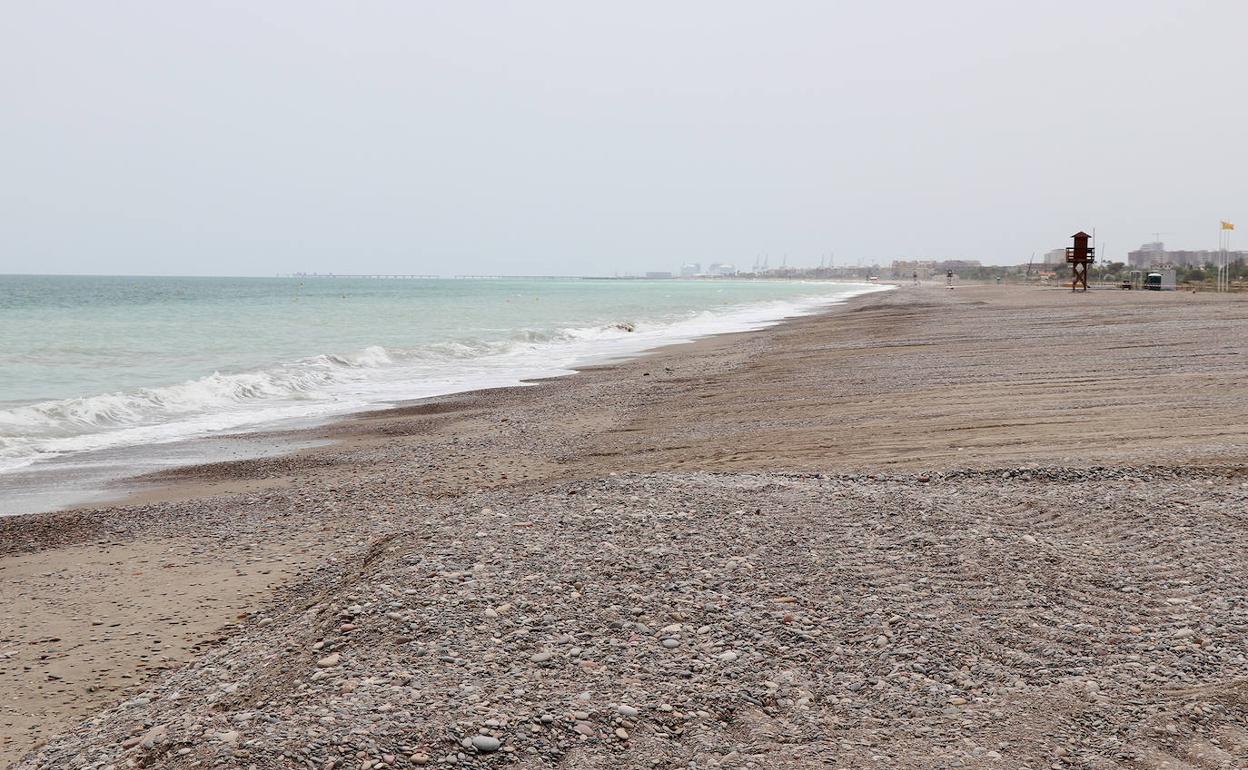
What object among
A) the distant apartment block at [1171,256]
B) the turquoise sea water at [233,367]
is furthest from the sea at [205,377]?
the distant apartment block at [1171,256]

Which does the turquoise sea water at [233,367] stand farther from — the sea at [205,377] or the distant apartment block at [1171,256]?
the distant apartment block at [1171,256]

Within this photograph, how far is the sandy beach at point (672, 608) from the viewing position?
3572 mm

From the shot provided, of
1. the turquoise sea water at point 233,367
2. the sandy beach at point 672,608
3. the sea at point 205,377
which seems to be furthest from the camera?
the turquoise sea water at point 233,367

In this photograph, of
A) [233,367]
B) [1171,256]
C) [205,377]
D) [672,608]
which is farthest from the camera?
[1171,256]

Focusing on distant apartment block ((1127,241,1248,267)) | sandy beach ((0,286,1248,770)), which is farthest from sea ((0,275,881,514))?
distant apartment block ((1127,241,1248,267))

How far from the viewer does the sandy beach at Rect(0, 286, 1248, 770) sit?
3572 millimetres

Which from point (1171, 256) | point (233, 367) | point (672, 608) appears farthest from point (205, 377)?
point (1171, 256)

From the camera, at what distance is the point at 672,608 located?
4.68m

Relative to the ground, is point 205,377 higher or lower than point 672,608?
higher

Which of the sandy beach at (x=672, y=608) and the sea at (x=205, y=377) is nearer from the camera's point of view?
the sandy beach at (x=672, y=608)

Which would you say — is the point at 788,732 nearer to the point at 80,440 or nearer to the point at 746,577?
the point at 746,577

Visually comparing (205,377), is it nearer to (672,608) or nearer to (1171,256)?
(672,608)

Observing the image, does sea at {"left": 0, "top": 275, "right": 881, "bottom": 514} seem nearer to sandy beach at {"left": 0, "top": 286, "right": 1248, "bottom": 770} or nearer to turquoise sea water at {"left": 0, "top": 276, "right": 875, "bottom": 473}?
turquoise sea water at {"left": 0, "top": 276, "right": 875, "bottom": 473}

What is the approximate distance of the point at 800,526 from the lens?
5961 mm
